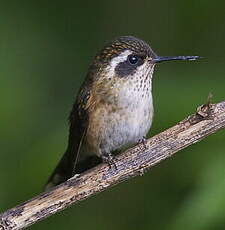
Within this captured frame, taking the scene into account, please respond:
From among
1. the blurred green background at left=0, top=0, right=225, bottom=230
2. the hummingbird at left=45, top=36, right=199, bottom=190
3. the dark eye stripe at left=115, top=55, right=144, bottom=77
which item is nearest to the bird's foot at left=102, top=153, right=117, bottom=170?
the hummingbird at left=45, top=36, right=199, bottom=190

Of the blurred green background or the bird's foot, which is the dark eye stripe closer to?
the blurred green background

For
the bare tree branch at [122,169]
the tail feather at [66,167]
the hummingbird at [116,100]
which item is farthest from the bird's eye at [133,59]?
the tail feather at [66,167]

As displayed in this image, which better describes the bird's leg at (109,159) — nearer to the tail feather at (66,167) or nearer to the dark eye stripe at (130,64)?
the tail feather at (66,167)

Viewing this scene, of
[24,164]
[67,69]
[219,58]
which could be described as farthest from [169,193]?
[67,69]

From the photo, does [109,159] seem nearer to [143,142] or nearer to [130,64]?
[143,142]

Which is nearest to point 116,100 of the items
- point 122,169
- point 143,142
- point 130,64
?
point 130,64

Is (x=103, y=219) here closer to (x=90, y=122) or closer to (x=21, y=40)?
(x=90, y=122)

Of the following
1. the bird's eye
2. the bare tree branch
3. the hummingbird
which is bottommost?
the bare tree branch

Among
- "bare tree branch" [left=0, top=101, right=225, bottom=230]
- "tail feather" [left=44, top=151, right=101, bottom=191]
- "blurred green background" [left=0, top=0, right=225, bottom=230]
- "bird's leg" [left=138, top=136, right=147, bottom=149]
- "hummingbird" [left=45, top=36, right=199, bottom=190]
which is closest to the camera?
"bare tree branch" [left=0, top=101, right=225, bottom=230]
